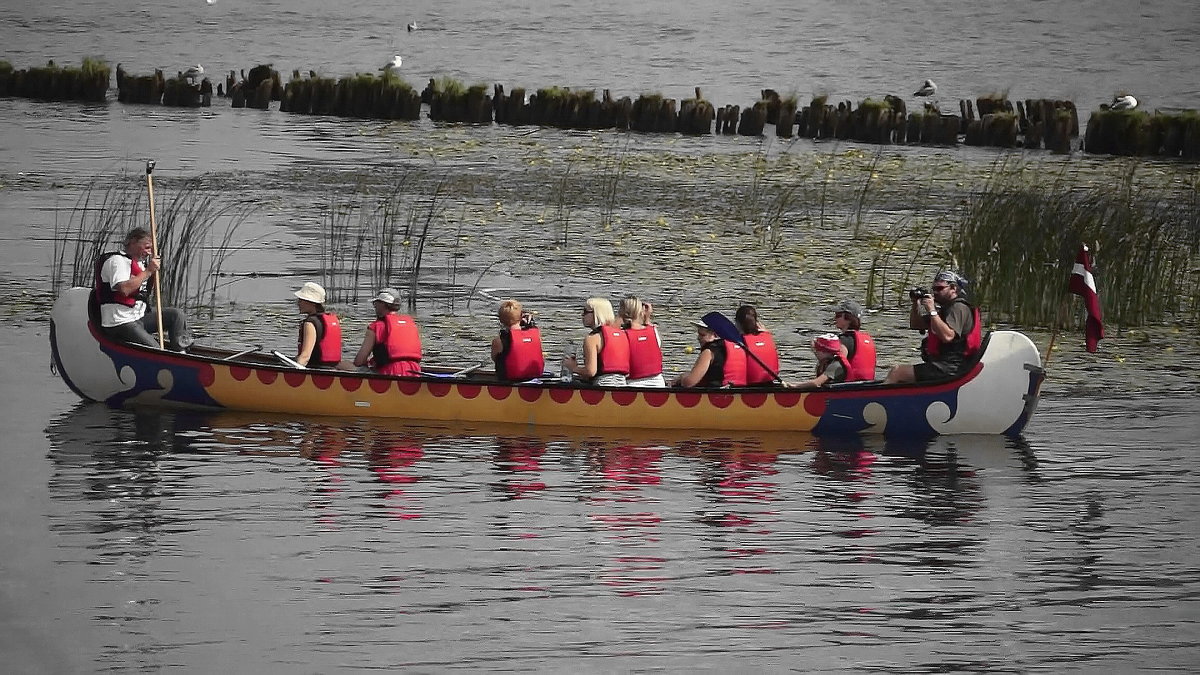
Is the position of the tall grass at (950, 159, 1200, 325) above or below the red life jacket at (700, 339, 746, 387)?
above

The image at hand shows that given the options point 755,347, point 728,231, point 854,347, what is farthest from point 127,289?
point 728,231

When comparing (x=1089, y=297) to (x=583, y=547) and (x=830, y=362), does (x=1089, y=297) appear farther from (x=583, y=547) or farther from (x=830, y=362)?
(x=583, y=547)

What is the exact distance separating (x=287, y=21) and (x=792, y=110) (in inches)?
2566

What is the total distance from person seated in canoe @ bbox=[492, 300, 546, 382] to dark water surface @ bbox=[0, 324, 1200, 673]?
571 mm

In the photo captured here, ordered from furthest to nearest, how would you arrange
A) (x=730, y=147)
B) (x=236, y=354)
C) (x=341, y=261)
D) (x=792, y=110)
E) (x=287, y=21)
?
(x=287, y=21) < (x=792, y=110) < (x=730, y=147) < (x=341, y=261) < (x=236, y=354)

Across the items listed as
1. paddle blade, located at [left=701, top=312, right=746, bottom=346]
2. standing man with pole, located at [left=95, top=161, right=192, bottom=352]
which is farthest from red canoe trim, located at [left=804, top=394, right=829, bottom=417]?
standing man with pole, located at [left=95, top=161, right=192, bottom=352]

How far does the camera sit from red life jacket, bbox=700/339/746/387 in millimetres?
17750

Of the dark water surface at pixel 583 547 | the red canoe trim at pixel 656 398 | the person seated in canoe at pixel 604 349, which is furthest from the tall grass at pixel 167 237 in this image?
the red canoe trim at pixel 656 398

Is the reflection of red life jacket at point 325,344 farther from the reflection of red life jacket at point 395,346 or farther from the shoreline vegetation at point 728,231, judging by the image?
the shoreline vegetation at point 728,231

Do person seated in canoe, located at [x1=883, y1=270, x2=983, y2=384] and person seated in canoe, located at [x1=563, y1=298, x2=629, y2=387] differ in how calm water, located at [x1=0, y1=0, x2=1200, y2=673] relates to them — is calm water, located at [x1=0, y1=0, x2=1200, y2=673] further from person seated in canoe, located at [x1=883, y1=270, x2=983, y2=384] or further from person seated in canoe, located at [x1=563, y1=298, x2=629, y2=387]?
person seated in canoe, located at [x1=883, y1=270, x2=983, y2=384]

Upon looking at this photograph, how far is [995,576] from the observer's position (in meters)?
13.3

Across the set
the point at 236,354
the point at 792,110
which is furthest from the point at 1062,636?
the point at 792,110

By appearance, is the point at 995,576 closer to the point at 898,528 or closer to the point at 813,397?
the point at 898,528

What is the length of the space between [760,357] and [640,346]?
1103mm
